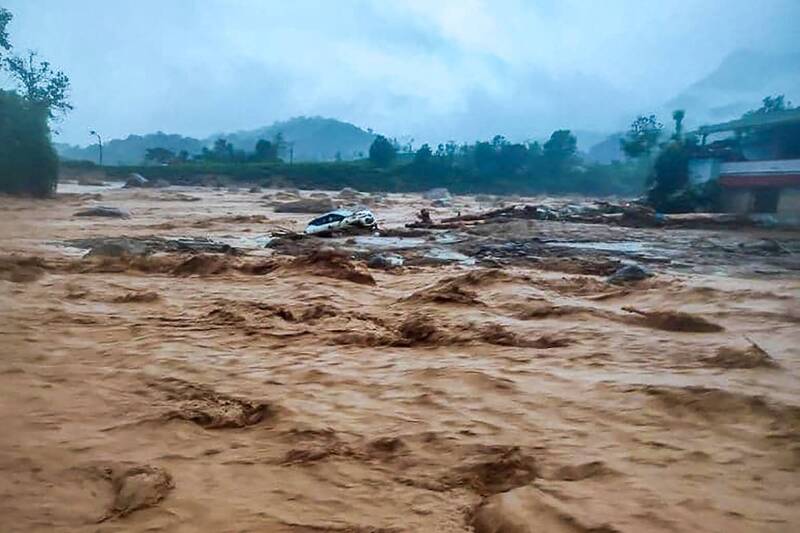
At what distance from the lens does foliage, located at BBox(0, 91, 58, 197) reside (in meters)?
29.7

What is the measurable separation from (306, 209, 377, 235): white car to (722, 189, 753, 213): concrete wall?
16221 millimetres

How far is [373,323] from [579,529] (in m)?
4.52

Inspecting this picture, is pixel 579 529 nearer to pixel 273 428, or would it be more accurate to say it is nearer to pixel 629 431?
pixel 629 431

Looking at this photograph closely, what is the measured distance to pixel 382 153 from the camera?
61531 millimetres

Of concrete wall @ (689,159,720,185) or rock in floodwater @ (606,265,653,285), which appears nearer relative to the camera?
rock in floodwater @ (606,265,653,285)

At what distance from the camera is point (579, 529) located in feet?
9.38

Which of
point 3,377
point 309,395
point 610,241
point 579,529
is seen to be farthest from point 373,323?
point 610,241

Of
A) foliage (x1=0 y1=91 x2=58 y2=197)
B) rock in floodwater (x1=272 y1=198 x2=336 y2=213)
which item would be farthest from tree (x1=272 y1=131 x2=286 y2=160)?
rock in floodwater (x1=272 y1=198 x2=336 y2=213)

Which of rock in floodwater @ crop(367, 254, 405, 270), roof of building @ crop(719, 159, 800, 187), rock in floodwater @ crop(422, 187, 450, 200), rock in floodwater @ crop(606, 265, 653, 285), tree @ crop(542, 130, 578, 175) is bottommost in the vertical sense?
rock in floodwater @ crop(367, 254, 405, 270)

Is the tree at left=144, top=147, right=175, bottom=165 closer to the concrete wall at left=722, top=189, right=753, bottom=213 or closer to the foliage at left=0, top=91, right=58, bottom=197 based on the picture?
the foliage at left=0, top=91, right=58, bottom=197

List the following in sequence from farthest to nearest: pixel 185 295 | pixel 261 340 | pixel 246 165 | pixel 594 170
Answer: pixel 594 170
pixel 246 165
pixel 185 295
pixel 261 340

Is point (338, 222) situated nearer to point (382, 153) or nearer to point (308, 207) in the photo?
point (308, 207)

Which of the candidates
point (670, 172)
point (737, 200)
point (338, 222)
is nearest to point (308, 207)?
point (338, 222)

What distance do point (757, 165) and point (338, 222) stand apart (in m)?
17.7
